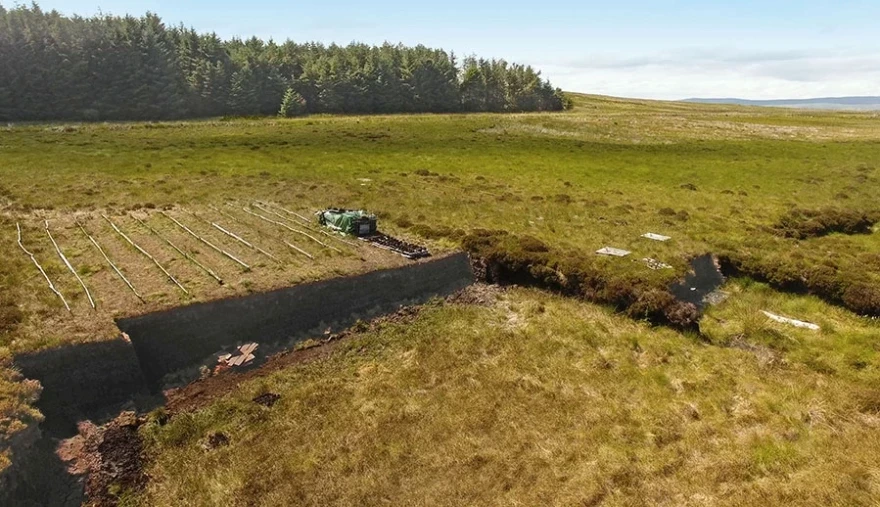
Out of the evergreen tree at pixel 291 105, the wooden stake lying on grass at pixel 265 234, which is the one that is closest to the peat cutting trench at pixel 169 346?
the wooden stake lying on grass at pixel 265 234

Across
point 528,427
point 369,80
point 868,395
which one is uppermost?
point 369,80

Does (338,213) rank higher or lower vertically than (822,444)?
higher

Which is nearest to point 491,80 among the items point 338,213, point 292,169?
point 292,169

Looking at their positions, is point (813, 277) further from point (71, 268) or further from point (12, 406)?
point (71, 268)

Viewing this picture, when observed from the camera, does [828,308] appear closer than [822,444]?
No

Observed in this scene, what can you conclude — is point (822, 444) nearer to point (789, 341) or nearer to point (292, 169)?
point (789, 341)

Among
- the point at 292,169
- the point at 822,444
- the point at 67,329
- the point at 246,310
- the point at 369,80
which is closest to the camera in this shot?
the point at 822,444

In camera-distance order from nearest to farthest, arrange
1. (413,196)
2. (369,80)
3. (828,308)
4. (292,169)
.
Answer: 1. (828,308)
2. (413,196)
3. (292,169)
4. (369,80)

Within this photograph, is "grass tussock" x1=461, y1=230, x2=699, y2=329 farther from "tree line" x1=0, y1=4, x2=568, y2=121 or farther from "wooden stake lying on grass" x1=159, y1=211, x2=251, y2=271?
"tree line" x1=0, y1=4, x2=568, y2=121

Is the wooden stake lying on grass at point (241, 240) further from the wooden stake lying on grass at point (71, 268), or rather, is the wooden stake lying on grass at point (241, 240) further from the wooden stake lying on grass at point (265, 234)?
the wooden stake lying on grass at point (71, 268)
